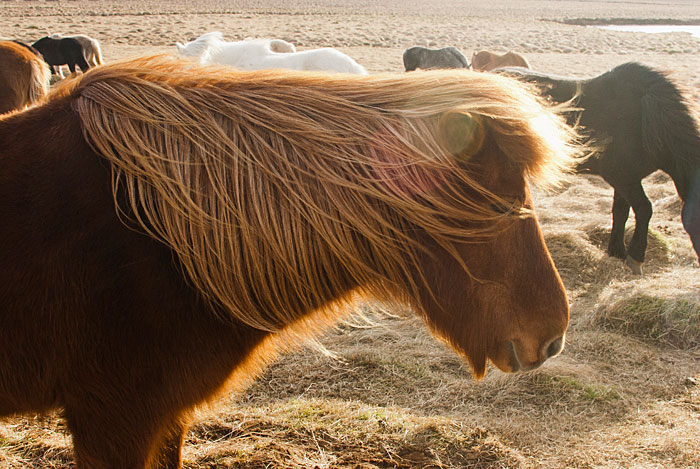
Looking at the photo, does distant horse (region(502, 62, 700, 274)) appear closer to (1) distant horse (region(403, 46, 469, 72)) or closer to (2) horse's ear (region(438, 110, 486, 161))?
(2) horse's ear (region(438, 110, 486, 161))

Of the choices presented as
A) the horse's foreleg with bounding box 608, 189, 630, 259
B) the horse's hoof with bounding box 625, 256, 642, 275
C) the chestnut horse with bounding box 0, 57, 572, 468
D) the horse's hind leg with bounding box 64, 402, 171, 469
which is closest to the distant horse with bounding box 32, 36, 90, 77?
the horse's foreleg with bounding box 608, 189, 630, 259

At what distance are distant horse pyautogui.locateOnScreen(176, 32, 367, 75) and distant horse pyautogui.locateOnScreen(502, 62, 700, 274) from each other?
287 centimetres

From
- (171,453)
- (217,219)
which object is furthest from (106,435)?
(217,219)

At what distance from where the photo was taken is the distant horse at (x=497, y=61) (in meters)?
10.5

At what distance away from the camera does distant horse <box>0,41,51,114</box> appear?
5.45m

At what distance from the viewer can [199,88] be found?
134cm

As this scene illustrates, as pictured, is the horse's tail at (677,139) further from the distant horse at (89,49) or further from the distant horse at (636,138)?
the distant horse at (89,49)

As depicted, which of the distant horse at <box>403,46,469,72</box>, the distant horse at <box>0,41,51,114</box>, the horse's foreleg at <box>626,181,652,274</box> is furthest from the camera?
the distant horse at <box>403,46,469,72</box>

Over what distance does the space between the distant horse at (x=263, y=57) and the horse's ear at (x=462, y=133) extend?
5.37 m

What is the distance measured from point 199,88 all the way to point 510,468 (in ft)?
6.48

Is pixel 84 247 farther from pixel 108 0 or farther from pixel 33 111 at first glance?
pixel 108 0

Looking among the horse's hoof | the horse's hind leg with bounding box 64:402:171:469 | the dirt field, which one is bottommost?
the horse's hoof

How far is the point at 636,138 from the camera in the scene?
428cm

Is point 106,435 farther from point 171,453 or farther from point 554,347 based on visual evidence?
point 554,347
